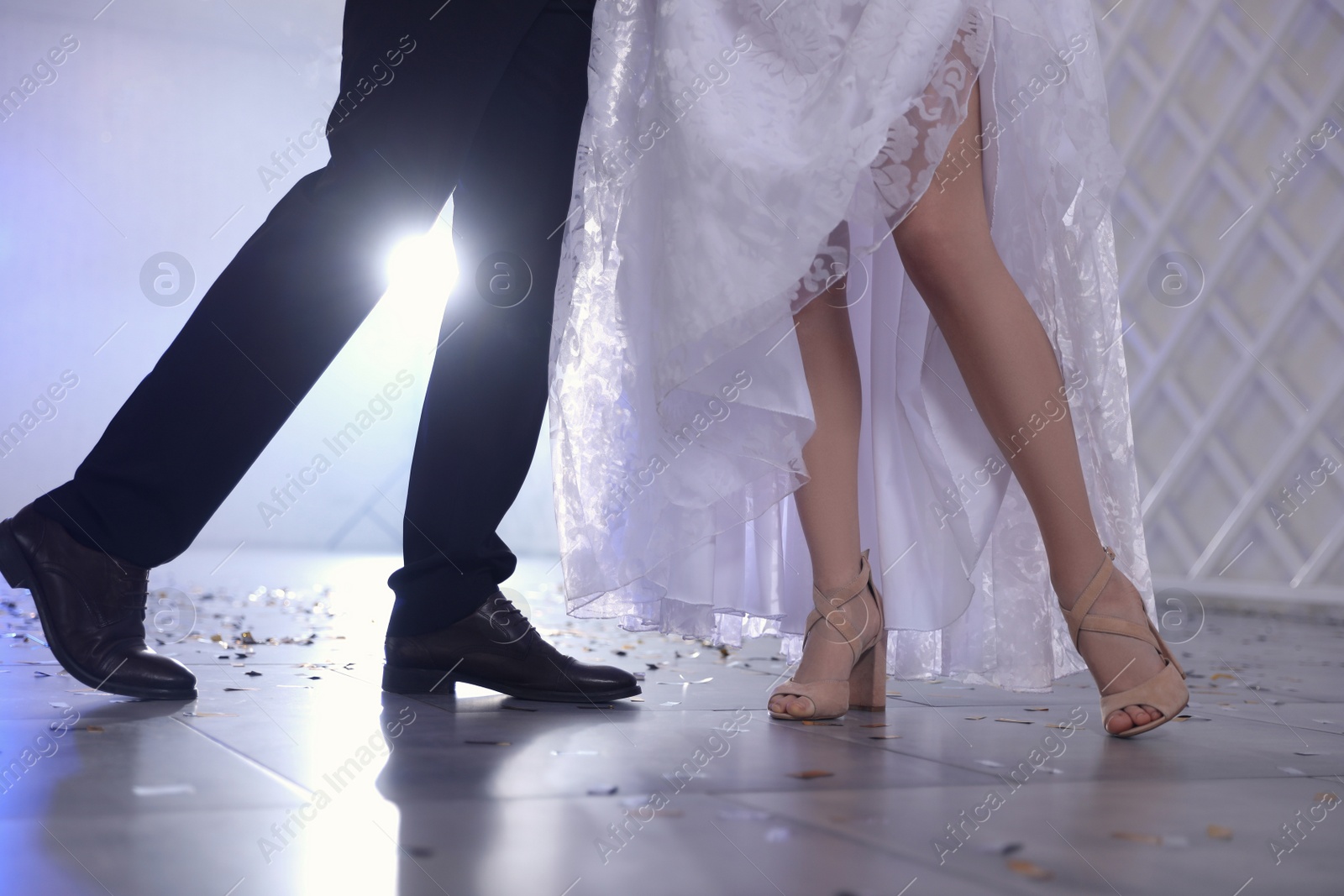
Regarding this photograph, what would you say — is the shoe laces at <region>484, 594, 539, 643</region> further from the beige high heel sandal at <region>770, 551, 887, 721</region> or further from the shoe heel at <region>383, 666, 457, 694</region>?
the beige high heel sandal at <region>770, 551, 887, 721</region>

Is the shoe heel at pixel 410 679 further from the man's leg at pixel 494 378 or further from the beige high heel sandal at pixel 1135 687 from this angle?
the beige high heel sandal at pixel 1135 687

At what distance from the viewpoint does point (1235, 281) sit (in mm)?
2248

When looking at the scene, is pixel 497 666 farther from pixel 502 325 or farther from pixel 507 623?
pixel 502 325

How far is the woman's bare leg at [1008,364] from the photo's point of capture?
2.39 ft

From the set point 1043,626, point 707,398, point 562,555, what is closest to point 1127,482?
point 1043,626

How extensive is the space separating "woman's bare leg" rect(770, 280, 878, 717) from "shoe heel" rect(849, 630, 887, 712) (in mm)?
32

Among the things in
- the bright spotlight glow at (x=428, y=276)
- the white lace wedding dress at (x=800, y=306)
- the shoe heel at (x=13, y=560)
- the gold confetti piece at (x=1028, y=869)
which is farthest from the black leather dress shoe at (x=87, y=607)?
the bright spotlight glow at (x=428, y=276)

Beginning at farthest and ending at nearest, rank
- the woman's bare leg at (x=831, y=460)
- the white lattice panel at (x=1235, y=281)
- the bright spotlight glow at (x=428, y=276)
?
the bright spotlight glow at (x=428, y=276) < the white lattice panel at (x=1235, y=281) < the woman's bare leg at (x=831, y=460)

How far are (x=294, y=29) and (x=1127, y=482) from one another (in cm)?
409

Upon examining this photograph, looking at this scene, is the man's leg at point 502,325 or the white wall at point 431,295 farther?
the white wall at point 431,295

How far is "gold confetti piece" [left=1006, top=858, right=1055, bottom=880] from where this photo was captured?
1.24 ft

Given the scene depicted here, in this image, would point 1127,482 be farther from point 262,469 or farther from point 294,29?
point 294,29

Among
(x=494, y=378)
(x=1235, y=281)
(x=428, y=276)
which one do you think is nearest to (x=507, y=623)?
(x=494, y=378)

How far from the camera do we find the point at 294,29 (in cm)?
411
